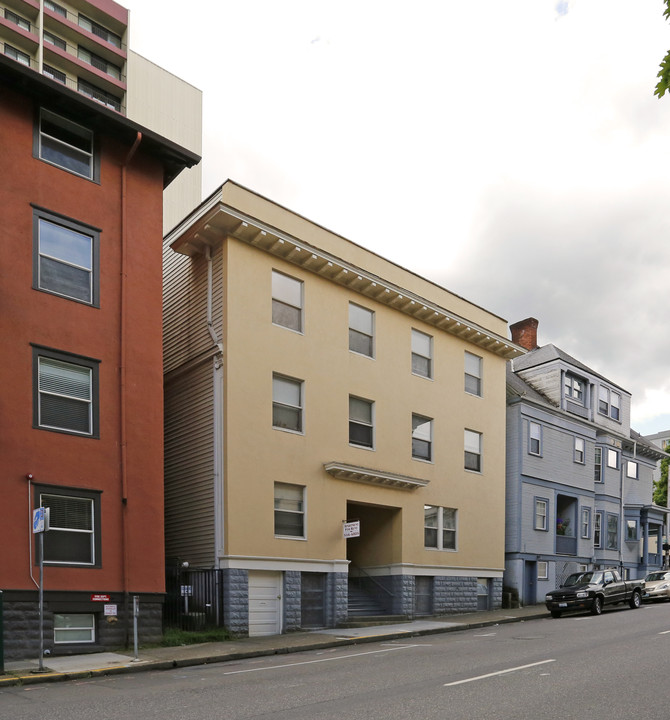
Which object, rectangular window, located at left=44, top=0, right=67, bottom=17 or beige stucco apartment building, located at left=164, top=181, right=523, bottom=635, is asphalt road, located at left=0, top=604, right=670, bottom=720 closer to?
beige stucco apartment building, located at left=164, top=181, right=523, bottom=635

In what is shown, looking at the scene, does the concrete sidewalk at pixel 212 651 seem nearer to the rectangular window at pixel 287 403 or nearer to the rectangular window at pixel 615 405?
the rectangular window at pixel 287 403

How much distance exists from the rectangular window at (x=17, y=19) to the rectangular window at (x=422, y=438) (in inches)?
1302

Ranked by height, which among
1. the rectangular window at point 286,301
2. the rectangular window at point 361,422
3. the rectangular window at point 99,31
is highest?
the rectangular window at point 99,31

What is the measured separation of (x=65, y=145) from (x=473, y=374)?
17266 millimetres

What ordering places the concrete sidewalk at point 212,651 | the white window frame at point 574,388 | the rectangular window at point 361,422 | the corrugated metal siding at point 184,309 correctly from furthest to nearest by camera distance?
the white window frame at point 574,388 → the rectangular window at point 361,422 → the corrugated metal siding at point 184,309 → the concrete sidewalk at point 212,651

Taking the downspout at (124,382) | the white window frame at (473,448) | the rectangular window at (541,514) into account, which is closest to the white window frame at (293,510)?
the downspout at (124,382)

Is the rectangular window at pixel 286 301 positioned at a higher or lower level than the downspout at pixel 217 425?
higher

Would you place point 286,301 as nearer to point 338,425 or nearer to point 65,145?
point 338,425

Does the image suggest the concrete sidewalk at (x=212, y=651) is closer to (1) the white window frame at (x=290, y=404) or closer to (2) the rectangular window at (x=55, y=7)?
(1) the white window frame at (x=290, y=404)

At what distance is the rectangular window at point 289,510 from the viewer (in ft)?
73.6

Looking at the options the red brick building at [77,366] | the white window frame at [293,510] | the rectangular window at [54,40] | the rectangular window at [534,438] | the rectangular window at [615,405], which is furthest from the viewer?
the rectangular window at [54,40]

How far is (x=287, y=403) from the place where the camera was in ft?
76.2

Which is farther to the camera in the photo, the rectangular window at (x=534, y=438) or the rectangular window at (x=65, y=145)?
the rectangular window at (x=534, y=438)

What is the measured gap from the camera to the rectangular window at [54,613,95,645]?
1722 cm
